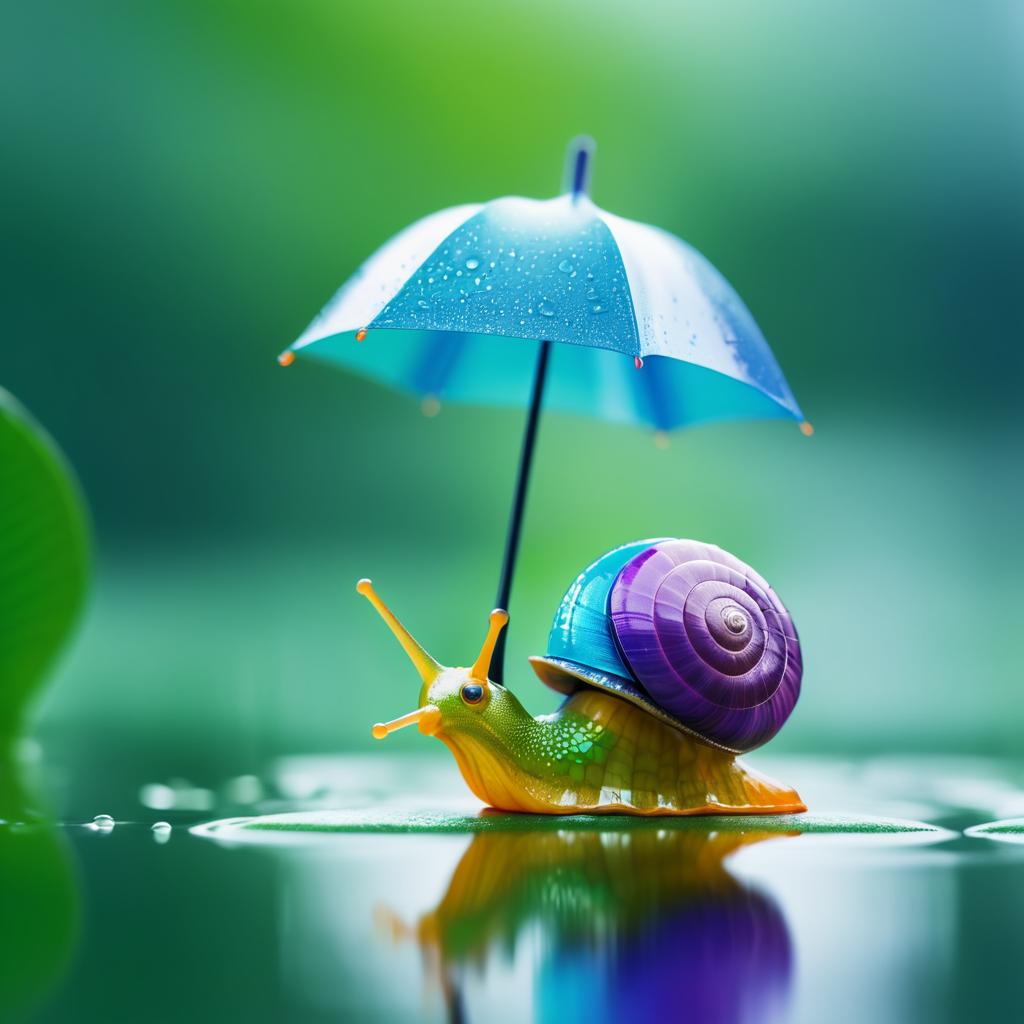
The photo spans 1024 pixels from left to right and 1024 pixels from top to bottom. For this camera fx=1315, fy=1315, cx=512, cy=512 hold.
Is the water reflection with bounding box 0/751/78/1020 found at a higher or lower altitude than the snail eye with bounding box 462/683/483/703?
lower

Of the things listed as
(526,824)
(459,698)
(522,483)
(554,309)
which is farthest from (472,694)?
(554,309)

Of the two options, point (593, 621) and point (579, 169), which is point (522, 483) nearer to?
point (593, 621)

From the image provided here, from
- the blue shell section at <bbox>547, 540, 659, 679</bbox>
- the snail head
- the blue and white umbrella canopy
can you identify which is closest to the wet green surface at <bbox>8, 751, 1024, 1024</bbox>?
the snail head

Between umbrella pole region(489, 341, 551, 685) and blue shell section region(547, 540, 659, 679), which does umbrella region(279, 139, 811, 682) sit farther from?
blue shell section region(547, 540, 659, 679)

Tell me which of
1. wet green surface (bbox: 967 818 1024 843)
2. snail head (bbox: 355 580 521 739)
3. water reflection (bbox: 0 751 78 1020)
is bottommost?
water reflection (bbox: 0 751 78 1020)

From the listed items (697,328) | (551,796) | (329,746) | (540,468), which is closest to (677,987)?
(551,796)

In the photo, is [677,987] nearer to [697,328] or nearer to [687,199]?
[697,328]
